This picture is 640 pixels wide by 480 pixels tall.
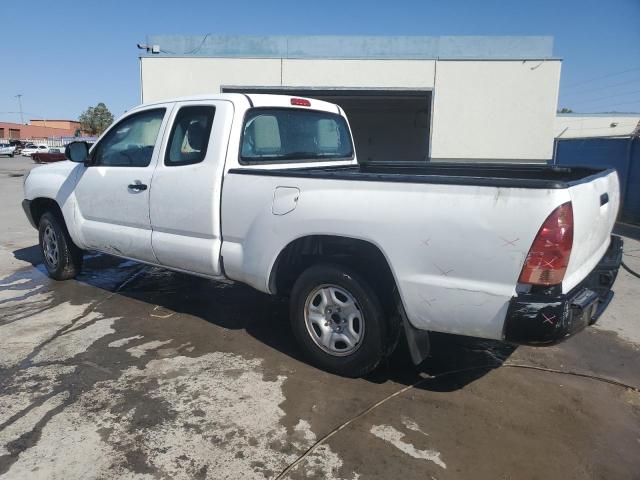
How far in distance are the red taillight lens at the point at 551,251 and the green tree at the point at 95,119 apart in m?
83.7

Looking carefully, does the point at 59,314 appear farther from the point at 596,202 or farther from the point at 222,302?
the point at 596,202

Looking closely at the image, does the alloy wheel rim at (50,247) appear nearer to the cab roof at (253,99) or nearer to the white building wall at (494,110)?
the cab roof at (253,99)

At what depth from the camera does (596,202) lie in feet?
10.1

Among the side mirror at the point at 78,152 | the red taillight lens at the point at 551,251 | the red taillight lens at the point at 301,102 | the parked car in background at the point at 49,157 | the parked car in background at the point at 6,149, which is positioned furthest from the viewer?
the parked car in background at the point at 6,149

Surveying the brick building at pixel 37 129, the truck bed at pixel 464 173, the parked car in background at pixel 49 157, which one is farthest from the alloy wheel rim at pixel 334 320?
the brick building at pixel 37 129

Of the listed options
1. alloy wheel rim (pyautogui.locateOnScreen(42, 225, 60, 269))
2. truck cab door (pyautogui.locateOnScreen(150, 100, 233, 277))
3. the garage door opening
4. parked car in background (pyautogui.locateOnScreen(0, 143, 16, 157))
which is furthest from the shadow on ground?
parked car in background (pyautogui.locateOnScreen(0, 143, 16, 157))

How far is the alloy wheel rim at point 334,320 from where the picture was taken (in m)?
3.52

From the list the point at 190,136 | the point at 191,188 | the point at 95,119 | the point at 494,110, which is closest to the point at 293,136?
→ the point at 190,136

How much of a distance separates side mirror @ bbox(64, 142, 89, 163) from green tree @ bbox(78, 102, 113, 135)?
79.7 meters

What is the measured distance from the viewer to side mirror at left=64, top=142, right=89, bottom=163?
523cm

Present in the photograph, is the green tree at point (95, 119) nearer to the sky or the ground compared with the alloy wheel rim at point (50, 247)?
nearer to the sky

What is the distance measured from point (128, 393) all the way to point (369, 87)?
630 inches

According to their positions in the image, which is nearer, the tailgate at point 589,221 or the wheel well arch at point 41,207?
the tailgate at point 589,221

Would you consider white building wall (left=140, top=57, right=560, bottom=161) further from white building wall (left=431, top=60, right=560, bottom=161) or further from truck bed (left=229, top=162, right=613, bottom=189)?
truck bed (left=229, top=162, right=613, bottom=189)
